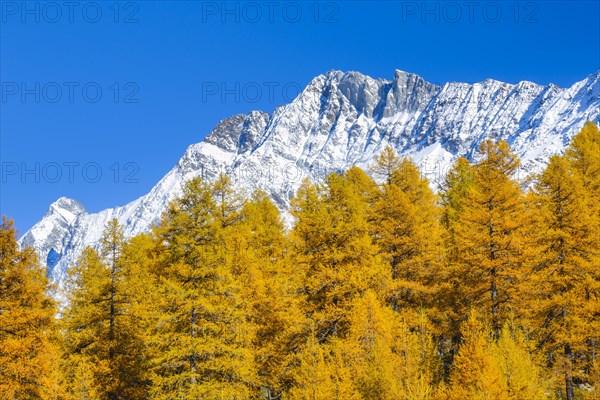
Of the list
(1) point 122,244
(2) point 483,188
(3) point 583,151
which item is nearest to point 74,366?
(1) point 122,244

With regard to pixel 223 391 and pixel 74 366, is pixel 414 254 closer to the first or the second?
pixel 223 391

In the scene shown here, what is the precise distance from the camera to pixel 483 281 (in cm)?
2272

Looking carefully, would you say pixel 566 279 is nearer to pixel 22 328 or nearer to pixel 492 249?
pixel 492 249

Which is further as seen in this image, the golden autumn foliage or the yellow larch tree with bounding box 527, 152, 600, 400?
the golden autumn foliage

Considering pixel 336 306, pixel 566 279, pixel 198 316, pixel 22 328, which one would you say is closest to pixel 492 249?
pixel 566 279

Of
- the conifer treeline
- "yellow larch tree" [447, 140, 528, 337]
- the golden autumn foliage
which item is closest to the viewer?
the conifer treeline

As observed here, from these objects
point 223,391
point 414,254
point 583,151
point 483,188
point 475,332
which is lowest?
point 223,391

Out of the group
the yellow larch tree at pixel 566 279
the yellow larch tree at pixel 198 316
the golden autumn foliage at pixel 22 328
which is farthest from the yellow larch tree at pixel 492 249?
the golden autumn foliage at pixel 22 328

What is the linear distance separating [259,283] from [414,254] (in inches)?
339

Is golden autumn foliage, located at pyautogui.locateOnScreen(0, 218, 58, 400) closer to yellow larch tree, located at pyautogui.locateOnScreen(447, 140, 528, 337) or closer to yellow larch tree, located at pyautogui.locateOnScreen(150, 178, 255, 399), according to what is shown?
yellow larch tree, located at pyautogui.locateOnScreen(150, 178, 255, 399)

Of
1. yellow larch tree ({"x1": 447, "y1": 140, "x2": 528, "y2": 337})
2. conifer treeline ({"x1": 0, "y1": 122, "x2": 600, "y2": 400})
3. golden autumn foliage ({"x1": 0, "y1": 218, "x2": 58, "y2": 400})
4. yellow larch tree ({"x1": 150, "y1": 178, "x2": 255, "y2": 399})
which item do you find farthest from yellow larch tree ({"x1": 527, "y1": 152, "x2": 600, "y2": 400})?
golden autumn foliage ({"x1": 0, "y1": 218, "x2": 58, "y2": 400})

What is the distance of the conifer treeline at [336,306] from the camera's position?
20016mm

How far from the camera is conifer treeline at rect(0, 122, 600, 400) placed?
2002 cm

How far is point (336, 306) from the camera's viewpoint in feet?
75.5
